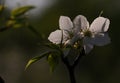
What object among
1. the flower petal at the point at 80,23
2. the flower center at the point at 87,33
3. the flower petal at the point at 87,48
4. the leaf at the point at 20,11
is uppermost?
the leaf at the point at 20,11

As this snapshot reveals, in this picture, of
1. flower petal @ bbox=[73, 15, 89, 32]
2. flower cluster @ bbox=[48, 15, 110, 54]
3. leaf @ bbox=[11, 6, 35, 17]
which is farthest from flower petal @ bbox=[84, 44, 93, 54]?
leaf @ bbox=[11, 6, 35, 17]

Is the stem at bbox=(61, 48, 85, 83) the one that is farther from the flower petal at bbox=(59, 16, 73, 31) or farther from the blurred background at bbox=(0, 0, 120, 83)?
the blurred background at bbox=(0, 0, 120, 83)

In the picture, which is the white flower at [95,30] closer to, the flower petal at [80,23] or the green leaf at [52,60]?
the flower petal at [80,23]

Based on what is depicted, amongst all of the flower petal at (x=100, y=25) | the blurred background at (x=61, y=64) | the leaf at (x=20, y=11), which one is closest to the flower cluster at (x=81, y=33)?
the flower petal at (x=100, y=25)

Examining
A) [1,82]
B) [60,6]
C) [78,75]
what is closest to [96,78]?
[78,75]

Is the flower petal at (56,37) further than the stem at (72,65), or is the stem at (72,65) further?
the flower petal at (56,37)

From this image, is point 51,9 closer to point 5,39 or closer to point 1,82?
point 5,39

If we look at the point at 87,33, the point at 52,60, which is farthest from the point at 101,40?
the point at 52,60

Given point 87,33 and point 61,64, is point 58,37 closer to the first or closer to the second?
point 87,33
